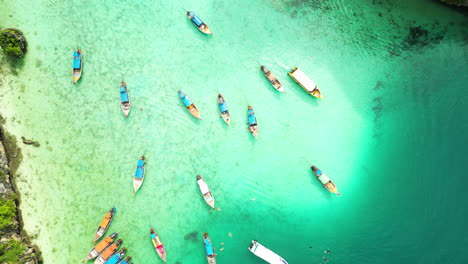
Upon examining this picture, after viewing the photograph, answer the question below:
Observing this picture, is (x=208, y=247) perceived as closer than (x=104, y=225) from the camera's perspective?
No

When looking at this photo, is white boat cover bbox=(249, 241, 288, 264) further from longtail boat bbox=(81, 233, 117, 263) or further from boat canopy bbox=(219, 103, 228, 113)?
longtail boat bbox=(81, 233, 117, 263)

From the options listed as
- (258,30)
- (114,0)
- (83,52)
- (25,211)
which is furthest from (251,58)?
(25,211)

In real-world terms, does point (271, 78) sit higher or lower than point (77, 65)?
higher

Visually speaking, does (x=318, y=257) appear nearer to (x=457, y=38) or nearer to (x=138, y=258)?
(x=138, y=258)

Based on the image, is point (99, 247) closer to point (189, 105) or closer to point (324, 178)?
point (189, 105)

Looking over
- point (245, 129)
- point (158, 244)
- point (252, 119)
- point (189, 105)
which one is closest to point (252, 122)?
point (252, 119)

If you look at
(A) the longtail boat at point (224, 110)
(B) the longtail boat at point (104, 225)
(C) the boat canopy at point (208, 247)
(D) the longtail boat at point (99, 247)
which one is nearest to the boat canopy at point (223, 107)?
(A) the longtail boat at point (224, 110)

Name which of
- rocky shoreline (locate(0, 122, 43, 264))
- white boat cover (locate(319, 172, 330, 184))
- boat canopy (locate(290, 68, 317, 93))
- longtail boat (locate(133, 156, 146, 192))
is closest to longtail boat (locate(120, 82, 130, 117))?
longtail boat (locate(133, 156, 146, 192))

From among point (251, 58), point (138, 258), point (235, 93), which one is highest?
point (251, 58)
